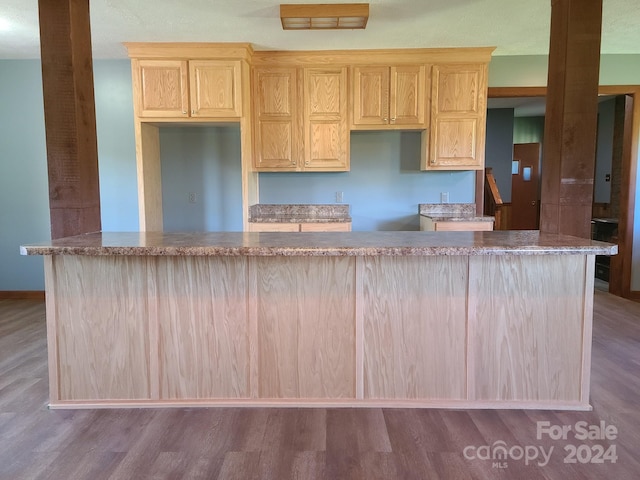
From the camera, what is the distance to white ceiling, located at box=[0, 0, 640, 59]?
2887 millimetres

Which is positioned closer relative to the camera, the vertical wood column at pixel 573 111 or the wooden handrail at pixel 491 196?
the vertical wood column at pixel 573 111

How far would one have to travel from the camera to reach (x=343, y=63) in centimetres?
386

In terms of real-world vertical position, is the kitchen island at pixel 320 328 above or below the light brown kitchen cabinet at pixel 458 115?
below

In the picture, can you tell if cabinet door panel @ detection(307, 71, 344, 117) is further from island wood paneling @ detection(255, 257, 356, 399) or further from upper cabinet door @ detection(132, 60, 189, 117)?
island wood paneling @ detection(255, 257, 356, 399)

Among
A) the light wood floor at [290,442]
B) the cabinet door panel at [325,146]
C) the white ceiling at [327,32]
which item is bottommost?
the light wood floor at [290,442]

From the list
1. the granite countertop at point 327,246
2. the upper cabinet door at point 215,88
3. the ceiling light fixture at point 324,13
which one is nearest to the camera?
the granite countertop at point 327,246

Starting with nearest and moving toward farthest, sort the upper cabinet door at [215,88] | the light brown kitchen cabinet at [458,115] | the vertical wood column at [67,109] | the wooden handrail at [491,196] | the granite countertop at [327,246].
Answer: the granite countertop at [327,246], the vertical wood column at [67,109], the upper cabinet door at [215,88], the light brown kitchen cabinet at [458,115], the wooden handrail at [491,196]

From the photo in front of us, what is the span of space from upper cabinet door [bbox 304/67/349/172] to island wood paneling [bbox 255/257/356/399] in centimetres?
210

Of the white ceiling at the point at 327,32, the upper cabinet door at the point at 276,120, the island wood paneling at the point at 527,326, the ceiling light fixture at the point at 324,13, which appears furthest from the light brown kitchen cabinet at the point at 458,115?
the island wood paneling at the point at 527,326

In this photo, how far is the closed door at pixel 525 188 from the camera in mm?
7957

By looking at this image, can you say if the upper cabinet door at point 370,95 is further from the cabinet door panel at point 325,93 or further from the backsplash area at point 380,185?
the backsplash area at point 380,185

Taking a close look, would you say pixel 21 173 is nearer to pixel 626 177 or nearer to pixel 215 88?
pixel 215 88

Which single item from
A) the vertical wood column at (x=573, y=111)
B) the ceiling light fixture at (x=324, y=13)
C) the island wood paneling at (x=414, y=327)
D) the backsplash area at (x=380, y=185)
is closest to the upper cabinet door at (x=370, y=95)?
the backsplash area at (x=380, y=185)

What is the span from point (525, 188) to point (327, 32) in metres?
6.20
